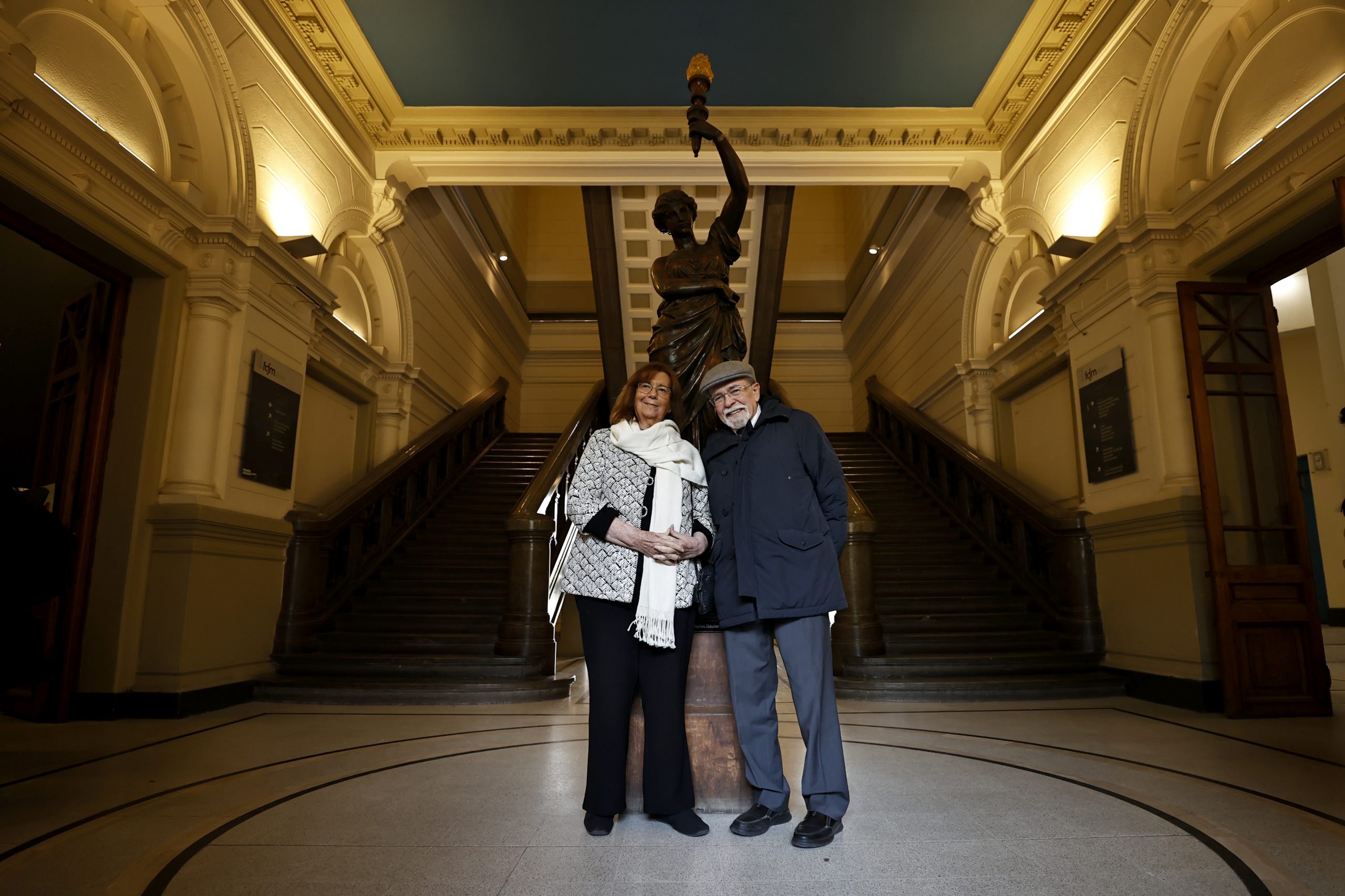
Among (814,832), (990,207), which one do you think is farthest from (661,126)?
(814,832)

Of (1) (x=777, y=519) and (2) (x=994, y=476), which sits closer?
(1) (x=777, y=519)

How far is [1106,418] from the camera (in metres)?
5.59

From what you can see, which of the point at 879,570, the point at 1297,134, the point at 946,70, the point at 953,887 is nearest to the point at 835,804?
the point at 953,887

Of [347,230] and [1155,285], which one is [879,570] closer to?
[1155,285]

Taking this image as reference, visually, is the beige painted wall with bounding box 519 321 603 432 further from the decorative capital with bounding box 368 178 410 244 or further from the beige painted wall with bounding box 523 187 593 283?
the decorative capital with bounding box 368 178 410 244

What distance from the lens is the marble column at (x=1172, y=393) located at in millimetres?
4945

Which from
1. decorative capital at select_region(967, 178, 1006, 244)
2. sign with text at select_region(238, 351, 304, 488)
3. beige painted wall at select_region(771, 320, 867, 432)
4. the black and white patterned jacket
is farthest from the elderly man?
beige painted wall at select_region(771, 320, 867, 432)

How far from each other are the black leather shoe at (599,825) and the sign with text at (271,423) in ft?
13.5

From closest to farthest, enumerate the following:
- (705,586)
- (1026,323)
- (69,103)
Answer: (705,586) < (69,103) < (1026,323)

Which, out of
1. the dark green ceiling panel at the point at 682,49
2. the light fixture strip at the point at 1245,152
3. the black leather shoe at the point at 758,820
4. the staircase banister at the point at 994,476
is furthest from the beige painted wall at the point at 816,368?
the black leather shoe at the point at 758,820

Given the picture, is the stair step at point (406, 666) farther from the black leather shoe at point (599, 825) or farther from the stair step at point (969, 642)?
the black leather shoe at point (599, 825)

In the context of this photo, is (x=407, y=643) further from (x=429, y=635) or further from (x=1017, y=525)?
(x=1017, y=525)

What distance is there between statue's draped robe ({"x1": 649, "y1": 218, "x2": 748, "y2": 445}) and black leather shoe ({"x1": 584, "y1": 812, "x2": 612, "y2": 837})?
1329mm

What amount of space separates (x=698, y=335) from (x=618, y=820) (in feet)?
5.95
